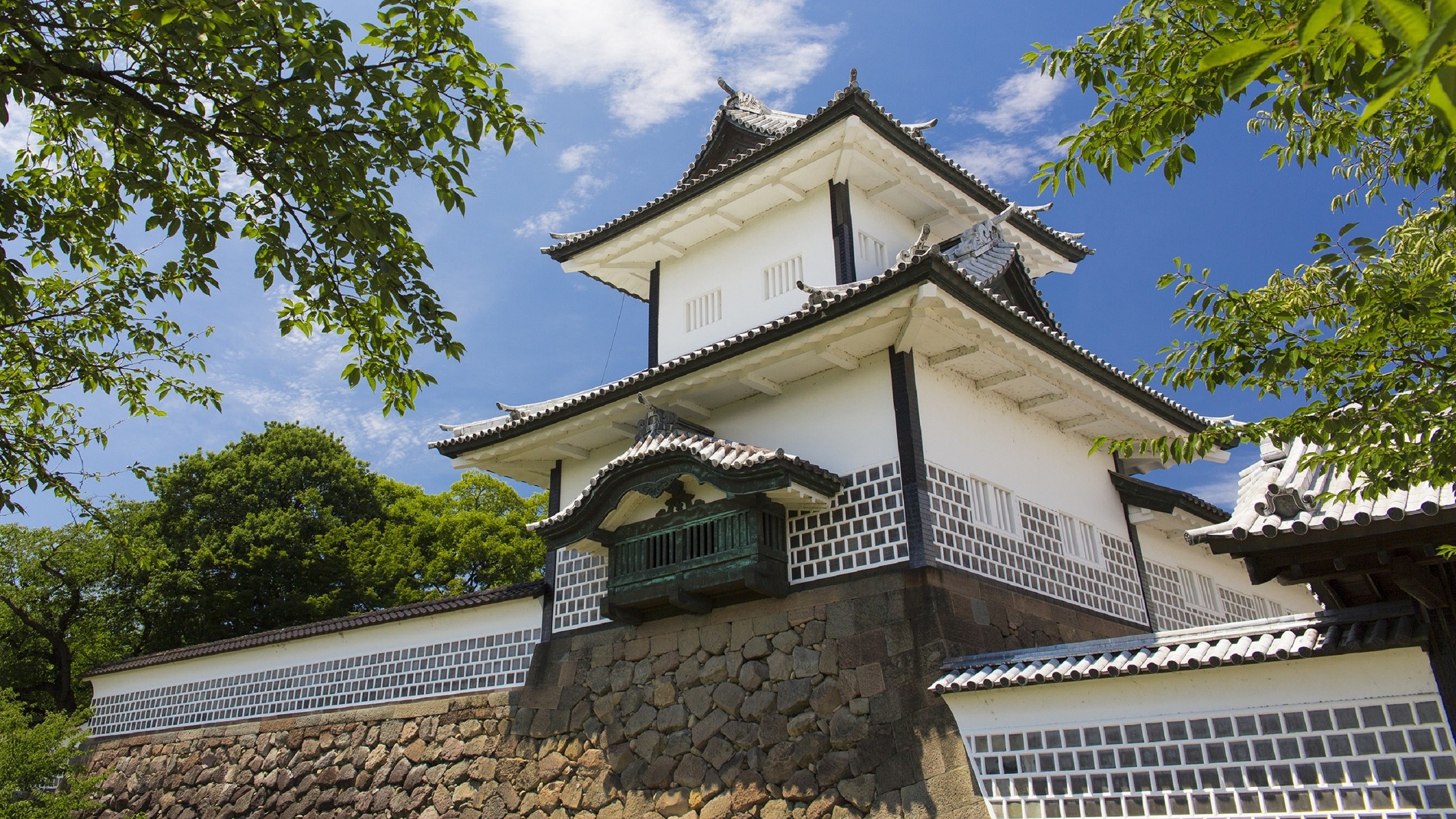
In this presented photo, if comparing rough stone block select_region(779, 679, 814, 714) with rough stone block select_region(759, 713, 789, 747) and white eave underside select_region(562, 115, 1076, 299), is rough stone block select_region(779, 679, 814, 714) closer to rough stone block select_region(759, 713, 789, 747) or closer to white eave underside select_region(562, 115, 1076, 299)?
rough stone block select_region(759, 713, 789, 747)

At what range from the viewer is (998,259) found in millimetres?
11172

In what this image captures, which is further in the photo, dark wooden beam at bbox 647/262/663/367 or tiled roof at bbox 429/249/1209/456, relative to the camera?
dark wooden beam at bbox 647/262/663/367

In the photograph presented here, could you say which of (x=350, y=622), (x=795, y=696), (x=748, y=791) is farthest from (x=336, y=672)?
(x=795, y=696)

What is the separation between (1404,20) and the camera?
1817mm

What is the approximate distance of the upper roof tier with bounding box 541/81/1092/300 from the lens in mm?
11703

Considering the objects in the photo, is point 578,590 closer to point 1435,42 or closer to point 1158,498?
point 1158,498

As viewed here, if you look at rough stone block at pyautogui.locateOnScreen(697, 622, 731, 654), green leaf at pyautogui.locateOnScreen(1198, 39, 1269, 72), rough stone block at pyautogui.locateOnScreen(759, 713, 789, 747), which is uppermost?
green leaf at pyautogui.locateOnScreen(1198, 39, 1269, 72)

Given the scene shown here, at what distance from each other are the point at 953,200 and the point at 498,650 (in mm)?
8477

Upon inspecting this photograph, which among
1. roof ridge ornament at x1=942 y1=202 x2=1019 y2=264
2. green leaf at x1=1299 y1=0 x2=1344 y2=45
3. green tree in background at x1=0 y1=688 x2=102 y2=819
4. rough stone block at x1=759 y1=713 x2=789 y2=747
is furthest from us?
green tree in background at x1=0 y1=688 x2=102 y2=819

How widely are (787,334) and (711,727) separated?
158 inches

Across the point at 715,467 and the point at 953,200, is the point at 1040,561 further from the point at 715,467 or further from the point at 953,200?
the point at 953,200

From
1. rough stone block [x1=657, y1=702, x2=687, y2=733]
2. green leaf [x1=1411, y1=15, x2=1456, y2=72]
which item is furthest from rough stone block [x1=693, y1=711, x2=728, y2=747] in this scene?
green leaf [x1=1411, y1=15, x2=1456, y2=72]

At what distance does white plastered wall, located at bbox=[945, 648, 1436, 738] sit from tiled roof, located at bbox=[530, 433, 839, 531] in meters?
2.61

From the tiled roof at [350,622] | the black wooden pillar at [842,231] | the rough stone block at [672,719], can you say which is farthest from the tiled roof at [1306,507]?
the tiled roof at [350,622]
